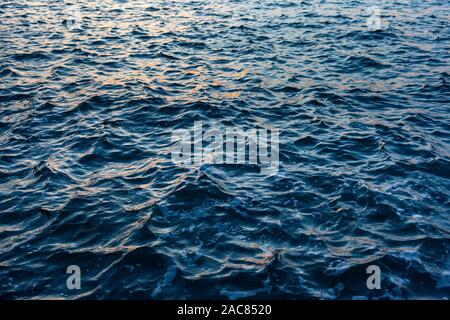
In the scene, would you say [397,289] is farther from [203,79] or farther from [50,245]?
[203,79]

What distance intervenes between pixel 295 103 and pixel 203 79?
581 cm

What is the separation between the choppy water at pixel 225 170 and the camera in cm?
1161

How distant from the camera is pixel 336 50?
2784 cm

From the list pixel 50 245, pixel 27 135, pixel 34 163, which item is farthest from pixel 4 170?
pixel 50 245

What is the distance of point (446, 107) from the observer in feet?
67.0

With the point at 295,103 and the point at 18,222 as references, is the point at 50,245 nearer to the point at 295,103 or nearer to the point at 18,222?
the point at 18,222

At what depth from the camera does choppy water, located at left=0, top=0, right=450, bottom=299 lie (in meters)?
11.6

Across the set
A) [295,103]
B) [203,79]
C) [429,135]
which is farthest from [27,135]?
[429,135]

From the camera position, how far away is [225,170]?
52.6 feet
